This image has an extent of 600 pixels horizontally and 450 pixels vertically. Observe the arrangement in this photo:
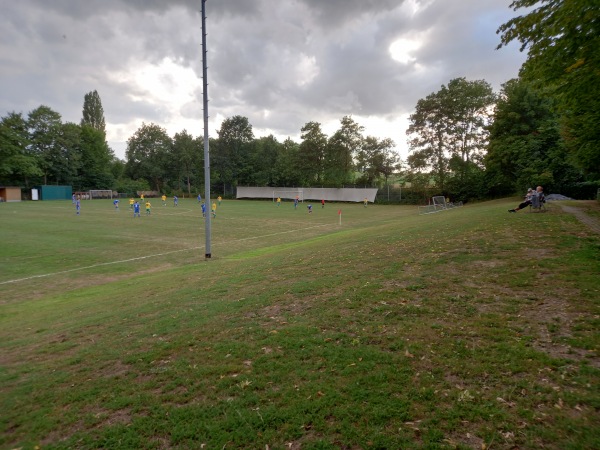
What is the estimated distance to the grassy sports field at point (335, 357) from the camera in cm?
356

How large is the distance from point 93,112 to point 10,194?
145 feet

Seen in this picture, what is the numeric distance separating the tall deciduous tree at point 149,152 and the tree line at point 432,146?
272 mm

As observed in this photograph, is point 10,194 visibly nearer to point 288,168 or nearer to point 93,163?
point 93,163

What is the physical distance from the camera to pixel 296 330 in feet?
19.5

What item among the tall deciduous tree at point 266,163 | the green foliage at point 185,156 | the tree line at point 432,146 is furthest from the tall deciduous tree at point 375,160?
the green foliage at point 185,156

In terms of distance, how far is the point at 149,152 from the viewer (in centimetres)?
9812

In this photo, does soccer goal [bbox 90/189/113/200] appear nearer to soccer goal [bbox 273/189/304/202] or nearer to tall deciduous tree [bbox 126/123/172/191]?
tall deciduous tree [bbox 126/123/172/191]

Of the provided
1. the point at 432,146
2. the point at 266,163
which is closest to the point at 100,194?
the point at 266,163

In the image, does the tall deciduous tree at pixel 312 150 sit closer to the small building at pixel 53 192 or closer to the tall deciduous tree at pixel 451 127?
the tall deciduous tree at pixel 451 127

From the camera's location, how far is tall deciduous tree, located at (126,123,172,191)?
9631cm

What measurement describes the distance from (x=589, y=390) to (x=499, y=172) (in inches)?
1845

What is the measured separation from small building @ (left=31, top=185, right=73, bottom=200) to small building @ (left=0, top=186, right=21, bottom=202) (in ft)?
12.1

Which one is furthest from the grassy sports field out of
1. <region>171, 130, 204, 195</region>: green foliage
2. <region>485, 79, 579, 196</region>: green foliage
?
<region>171, 130, 204, 195</region>: green foliage

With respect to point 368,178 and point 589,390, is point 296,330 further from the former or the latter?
point 368,178
